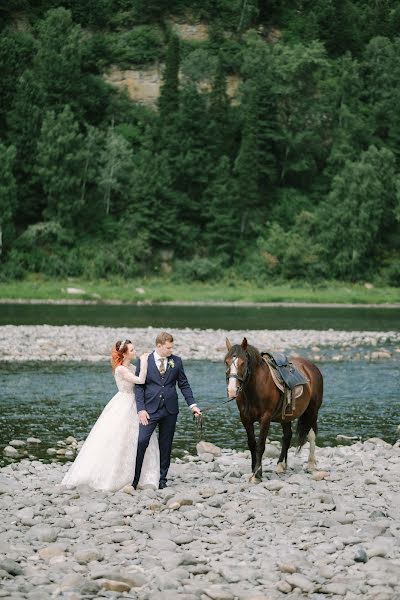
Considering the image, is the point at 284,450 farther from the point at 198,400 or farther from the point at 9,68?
the point at 9,68

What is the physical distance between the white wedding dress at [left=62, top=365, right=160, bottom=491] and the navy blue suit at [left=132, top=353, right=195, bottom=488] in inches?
5.7

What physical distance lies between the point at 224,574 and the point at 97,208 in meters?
89.0

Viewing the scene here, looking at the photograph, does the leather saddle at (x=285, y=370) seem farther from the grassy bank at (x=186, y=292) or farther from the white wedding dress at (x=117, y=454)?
→ the grassy bank at (x=186, y=292)

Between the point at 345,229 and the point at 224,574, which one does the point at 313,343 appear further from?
the point at 345,229

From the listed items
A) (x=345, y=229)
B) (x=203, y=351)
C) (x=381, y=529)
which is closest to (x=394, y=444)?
(x=381, y=529)

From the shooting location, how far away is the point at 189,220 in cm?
9612

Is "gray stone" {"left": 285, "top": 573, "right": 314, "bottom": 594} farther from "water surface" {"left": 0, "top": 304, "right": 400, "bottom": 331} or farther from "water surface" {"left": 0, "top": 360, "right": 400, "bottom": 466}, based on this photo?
"water surface" {"left": 0, "top": 304, "right": 400, "bottom": 331}

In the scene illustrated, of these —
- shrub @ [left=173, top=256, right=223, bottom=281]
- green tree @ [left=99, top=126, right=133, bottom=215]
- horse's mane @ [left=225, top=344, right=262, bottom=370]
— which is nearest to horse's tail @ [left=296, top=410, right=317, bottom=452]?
horse's mane @ [left=225, top=344, right=262, bottom=370]

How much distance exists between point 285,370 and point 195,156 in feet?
274

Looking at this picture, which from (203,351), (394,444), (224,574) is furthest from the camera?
(203,351)

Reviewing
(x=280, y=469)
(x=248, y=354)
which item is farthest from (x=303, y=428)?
(x=248, y=354)

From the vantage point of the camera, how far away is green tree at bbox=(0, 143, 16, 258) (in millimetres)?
84000

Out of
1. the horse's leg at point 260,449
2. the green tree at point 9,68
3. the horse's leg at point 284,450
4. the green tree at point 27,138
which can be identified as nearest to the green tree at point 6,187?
the green tree at point 27,138

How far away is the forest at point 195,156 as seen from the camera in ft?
286
